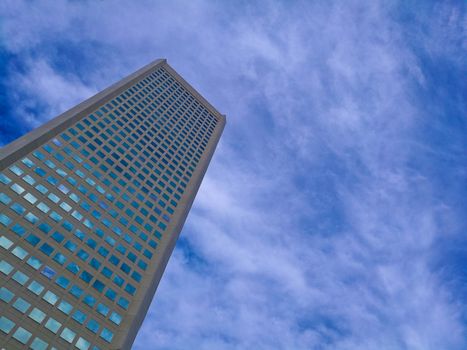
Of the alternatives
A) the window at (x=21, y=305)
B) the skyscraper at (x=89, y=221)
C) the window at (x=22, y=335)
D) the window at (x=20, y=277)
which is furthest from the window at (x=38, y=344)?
the window at (x=20, y=277)

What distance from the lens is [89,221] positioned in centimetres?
5728

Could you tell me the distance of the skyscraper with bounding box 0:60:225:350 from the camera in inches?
1785

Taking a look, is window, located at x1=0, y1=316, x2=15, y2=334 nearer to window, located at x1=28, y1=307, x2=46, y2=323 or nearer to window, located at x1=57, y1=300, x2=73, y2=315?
window, located at x1=28, y1=307, x2=46, y2=323

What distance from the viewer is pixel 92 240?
5553 cm

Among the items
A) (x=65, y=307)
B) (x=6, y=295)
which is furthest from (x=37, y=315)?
(x=6, y=295)

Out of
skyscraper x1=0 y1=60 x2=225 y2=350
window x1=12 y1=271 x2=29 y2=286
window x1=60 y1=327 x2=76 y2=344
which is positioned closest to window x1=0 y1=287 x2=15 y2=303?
skyscraper x1=0 y1=60 x2=225 y2=350

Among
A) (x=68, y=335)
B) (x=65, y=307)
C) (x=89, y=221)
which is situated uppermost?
(x=89, y=221)

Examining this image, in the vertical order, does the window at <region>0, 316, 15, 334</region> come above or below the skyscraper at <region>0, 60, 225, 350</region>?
below

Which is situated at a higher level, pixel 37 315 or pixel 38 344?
pixel 37 315

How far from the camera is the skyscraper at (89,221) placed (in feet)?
149

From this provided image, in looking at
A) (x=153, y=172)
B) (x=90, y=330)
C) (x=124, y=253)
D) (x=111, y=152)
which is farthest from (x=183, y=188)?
(x=90, y=330)

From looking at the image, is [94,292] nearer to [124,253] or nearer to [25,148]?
[124,253]

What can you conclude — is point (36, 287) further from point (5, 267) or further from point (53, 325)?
point (53, 325)

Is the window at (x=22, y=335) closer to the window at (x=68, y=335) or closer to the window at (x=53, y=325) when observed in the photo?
the window at (x=53, y=325)
